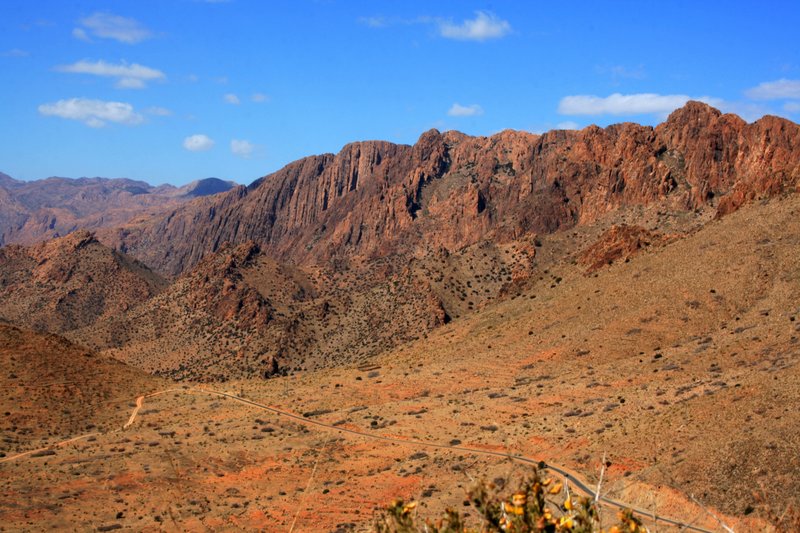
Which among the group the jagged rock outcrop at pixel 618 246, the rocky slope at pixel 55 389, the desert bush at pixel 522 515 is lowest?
the rocky slope at pixel 55 389

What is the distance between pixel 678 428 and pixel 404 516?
3316 cm

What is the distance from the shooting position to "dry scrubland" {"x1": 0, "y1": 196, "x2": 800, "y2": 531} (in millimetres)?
42719

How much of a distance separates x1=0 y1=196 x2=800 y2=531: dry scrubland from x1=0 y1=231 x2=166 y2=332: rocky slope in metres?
101

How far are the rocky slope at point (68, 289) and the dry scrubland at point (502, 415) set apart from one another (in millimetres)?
101003

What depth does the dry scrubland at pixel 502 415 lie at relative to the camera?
140 feet

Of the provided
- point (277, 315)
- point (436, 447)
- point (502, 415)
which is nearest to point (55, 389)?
point (436, 447)

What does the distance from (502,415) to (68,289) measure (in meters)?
151

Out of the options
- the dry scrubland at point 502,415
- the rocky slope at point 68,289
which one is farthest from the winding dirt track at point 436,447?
the rocky slope at point 68,289

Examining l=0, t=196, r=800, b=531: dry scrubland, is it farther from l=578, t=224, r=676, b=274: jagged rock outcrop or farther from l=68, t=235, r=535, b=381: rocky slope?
l=68, t=235, r=535, b=381: rocky slope

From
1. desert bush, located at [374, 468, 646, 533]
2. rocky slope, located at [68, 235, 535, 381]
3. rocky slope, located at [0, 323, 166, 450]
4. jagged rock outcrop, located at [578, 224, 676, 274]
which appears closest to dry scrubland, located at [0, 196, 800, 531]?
rocky slope, located at [0, 323, 166, 450]

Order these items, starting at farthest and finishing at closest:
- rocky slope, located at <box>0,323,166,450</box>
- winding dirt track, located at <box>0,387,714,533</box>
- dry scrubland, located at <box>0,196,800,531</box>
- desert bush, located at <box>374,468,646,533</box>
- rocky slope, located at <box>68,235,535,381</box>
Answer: rocky slope, located at <box>68,235,535,381</box>, rocky slope, located at <box>0,323,166,450</box>, dry scrubland, located at <box>0,196,800,531</box>, winding dirt track, located at <box>0,387,714,533</box>, desert bush, located at <box>374,468,646,533</box>

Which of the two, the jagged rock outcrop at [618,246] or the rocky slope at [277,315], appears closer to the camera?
the jagged rock outcrop at [618,246]

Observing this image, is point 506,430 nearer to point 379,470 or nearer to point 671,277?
point 379,470

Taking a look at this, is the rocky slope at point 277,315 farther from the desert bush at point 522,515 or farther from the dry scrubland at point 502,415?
the desert bush at point 522,515
